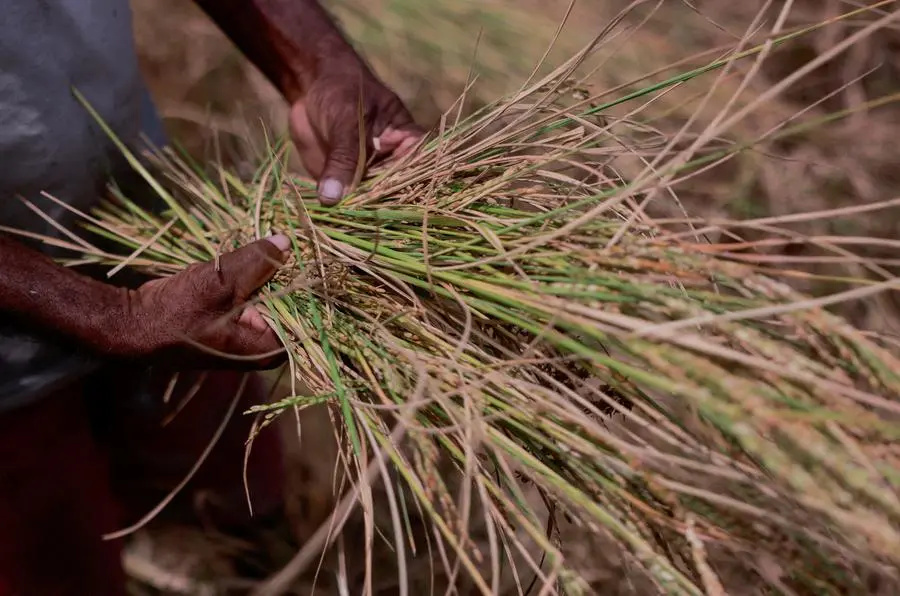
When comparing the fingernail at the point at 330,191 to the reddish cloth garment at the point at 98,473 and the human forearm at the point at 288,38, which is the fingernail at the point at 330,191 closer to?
the human forearm at the point at 288,38

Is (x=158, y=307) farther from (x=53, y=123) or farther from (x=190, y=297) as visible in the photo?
(x=53, y=123)

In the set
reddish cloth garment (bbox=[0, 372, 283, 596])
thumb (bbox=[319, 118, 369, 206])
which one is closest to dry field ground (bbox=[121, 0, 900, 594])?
reddish cloth garment (bbox=[0, 372, 283, 596])

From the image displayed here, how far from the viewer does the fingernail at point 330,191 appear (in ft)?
2.72

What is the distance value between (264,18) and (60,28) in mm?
332

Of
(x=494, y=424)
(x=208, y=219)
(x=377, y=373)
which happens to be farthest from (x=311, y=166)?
(x=494, y=424)

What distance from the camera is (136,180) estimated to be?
100cm

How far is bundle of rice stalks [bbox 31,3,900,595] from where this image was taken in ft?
1.53

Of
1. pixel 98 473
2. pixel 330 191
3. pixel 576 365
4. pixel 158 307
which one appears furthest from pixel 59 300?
pixel 576 365

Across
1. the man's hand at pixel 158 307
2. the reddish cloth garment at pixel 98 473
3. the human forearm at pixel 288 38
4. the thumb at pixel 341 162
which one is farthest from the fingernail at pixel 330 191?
the reddish cloth garment at pixel 98 473

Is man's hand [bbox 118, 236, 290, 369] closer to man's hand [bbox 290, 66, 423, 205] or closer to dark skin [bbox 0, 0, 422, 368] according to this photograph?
dark skin [bbox 0, 0, 422, 368]

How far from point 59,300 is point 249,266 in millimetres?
226

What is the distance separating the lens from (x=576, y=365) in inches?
24.0

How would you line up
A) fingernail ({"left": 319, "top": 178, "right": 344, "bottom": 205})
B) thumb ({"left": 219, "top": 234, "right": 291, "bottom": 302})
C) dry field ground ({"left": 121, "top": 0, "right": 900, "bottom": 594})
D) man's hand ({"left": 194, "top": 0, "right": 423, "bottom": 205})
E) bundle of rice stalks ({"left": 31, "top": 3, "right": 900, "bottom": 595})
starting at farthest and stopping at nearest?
dry field ground ({"left": 121, "top": 0, "right": 900, "bottom": 594}), man's hand ({"left": 194, "top": 0, "right": 423, "bottom": 205}), fingernail ({"left": 319, "top": 178, "right": 344, "bottom": 205}), thumb ({"left": 219, "top": 234, "right": 291, "bottom": 302}), bundle of rice stalks ({"left": 31, "top": 3, "right": 900, "bottom": 595})

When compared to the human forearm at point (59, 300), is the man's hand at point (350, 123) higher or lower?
higher
